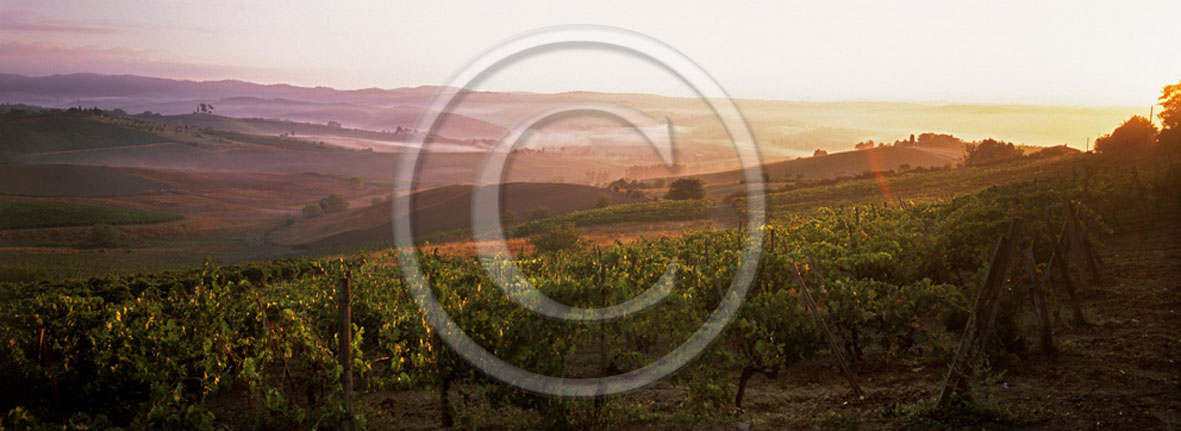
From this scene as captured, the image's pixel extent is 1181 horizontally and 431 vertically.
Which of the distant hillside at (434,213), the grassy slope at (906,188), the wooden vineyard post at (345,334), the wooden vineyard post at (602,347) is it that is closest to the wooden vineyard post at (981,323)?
the wooden vineyard post at (602,347)

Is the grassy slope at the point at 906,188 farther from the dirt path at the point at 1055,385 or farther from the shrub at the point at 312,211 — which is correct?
the shrub at the point at 312,211

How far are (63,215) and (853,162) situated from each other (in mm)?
136253

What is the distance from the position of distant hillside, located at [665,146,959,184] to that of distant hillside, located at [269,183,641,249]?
41.4m

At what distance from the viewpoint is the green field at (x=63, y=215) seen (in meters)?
98.8

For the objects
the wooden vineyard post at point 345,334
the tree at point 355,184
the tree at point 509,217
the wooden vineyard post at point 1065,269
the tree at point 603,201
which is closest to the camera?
the wooden vineyard post at point 345,334

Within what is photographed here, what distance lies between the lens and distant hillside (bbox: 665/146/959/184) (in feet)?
451

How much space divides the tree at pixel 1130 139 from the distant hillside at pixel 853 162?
59.3 metres

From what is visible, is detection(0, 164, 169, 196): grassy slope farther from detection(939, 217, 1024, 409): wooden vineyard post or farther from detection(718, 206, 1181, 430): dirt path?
detection(939, 217, 1024, 409): wooden vineyard post

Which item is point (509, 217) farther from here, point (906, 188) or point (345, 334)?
point (345, 334)

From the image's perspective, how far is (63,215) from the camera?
10175 cm

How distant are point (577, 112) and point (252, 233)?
121m

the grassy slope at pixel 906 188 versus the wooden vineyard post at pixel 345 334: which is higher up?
the wooden vineyard post at pixel 345 334

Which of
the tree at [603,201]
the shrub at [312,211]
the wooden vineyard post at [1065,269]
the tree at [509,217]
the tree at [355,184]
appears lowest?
the shrub at [312,211]

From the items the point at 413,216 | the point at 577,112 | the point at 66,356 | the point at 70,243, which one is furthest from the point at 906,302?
the point at 70,243
